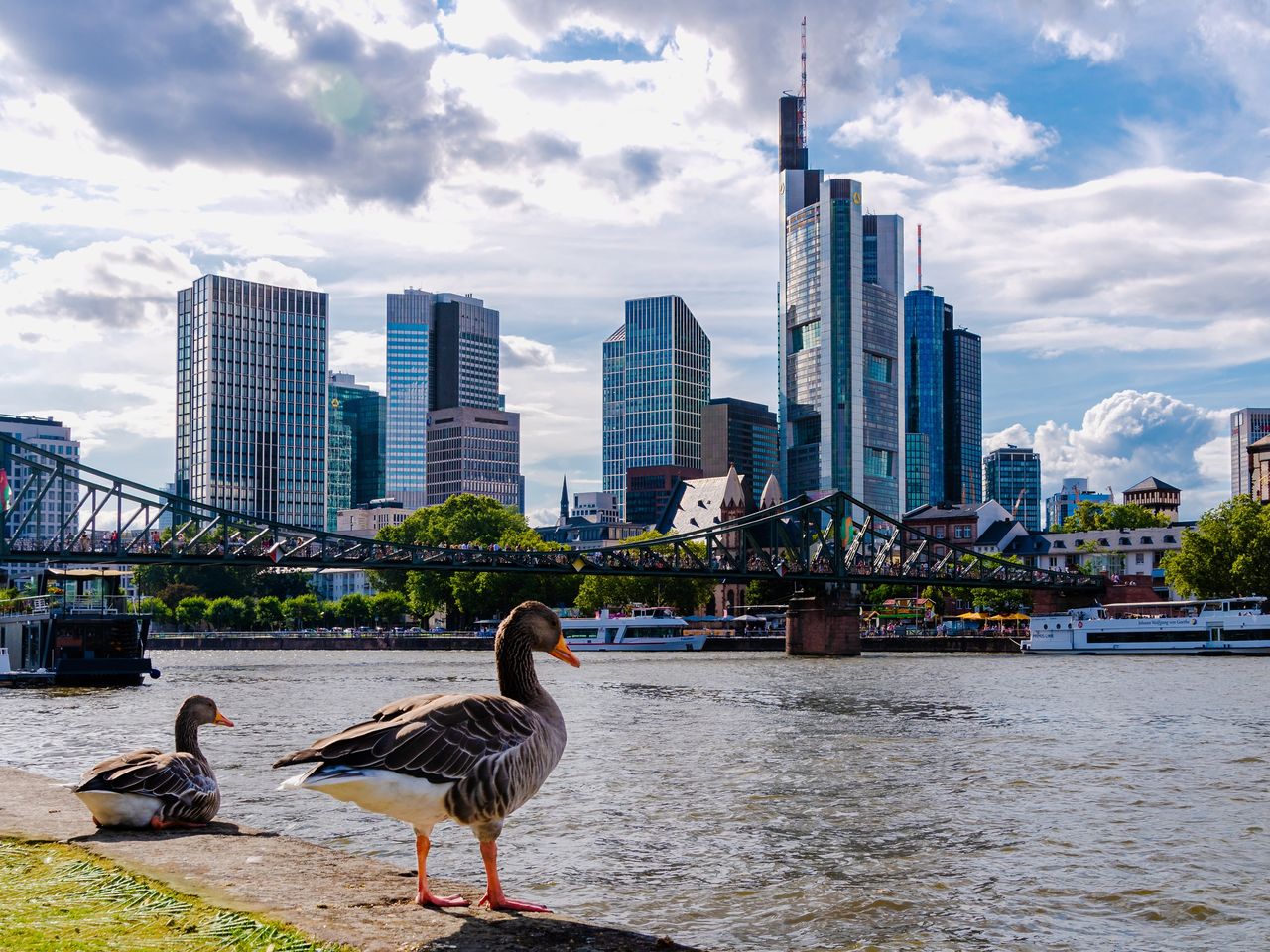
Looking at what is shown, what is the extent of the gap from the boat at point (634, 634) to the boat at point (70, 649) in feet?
195

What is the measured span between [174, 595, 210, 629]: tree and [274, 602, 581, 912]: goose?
17094cm

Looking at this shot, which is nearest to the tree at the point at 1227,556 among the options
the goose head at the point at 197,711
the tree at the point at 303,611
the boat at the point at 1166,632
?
the boat at the point at 1166,632

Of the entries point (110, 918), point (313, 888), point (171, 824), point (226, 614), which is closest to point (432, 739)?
point (313, 888)

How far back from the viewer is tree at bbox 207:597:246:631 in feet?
567

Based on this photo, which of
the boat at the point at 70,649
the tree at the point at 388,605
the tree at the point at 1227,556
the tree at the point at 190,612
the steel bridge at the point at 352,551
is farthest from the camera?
the tree at the point at 388,605

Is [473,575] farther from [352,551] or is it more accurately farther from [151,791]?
[151,791]

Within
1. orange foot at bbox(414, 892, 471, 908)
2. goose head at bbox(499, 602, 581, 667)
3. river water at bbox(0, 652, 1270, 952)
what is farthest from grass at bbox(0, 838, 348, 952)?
river water at bbox(0, 652, 1270, 952)

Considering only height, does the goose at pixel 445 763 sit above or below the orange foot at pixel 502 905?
above

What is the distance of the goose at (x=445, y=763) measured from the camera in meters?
8.91

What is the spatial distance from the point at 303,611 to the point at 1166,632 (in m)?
120

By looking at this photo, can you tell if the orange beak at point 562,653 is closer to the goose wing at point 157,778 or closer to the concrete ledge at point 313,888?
the concrete ledge at point 313,888

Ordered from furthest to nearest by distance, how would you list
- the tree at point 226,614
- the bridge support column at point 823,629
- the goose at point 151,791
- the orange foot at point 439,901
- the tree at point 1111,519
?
the tree at point 226,614, the tree at point 1111,519, the bridge support column at point 823,629, the goose at point 151,791, the orange foot at point 439,901

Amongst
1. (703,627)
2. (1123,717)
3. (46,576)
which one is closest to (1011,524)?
(703,627)

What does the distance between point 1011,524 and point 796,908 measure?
160549 mm
